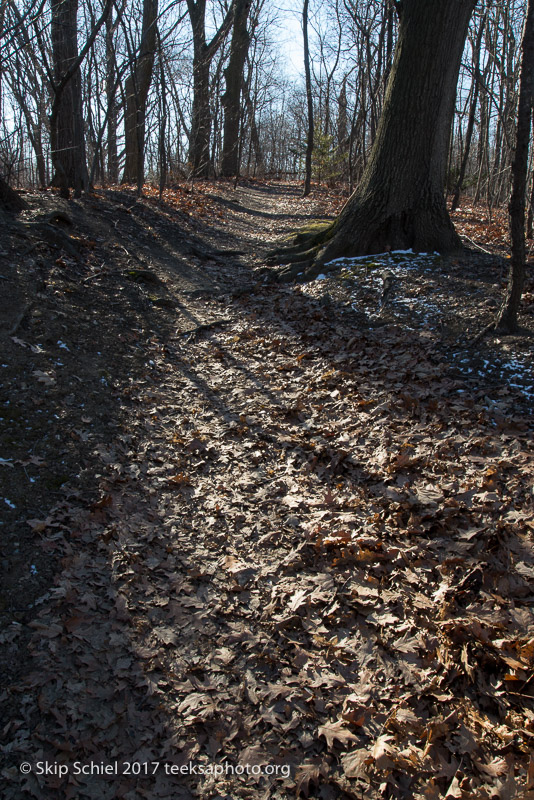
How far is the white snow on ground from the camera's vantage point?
15.7 feet

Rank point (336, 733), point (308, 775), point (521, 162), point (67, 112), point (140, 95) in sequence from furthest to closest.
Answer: point (140, 95) < point (67, 112) < point (521, 162) < point (336, 733) < point (308, 775)

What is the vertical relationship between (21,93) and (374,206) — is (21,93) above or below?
above

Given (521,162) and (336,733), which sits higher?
(521,162)

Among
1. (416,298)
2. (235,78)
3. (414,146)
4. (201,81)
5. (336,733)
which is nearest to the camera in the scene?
(336,733)

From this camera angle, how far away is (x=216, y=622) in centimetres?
302

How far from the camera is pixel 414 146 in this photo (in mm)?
7492

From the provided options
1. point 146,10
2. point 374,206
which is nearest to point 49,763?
point 374,206

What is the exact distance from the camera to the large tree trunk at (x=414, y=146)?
23.4ft

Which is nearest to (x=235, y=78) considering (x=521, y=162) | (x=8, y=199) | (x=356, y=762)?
(x=8, y=199)

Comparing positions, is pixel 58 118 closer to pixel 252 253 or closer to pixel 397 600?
pixel 252 253

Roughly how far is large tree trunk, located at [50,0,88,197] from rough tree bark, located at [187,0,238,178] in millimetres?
7091

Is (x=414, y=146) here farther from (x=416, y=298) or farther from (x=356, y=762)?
(x=356, y=762)

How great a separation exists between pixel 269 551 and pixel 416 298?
181 inches

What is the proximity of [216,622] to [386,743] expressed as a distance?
1.19 metres
